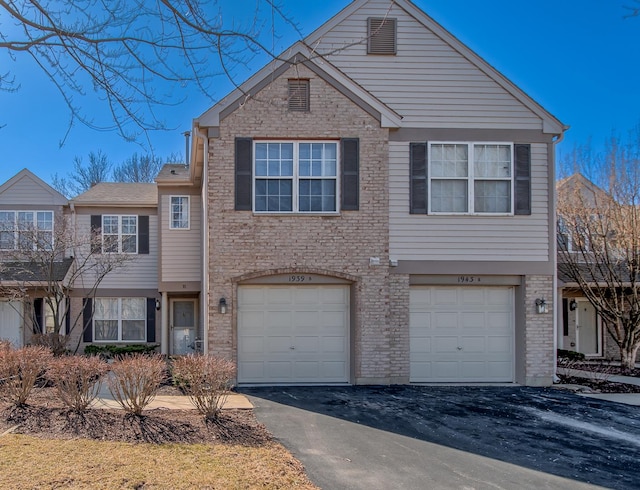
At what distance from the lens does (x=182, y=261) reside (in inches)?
632

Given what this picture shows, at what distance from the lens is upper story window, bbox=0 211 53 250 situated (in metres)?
15.4

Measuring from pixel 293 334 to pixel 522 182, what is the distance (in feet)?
21.5

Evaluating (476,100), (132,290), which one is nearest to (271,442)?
(476,100)

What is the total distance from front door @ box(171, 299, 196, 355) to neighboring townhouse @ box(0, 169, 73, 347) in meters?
3.77

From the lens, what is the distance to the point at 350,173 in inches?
451

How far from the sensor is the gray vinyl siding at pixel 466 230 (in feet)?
38.2

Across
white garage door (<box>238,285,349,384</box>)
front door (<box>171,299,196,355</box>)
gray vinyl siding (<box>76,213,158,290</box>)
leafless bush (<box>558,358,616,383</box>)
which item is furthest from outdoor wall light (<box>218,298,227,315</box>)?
leafless bush (<box>558,358,616,383</box>)

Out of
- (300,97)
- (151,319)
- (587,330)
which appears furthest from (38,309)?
(587,330)

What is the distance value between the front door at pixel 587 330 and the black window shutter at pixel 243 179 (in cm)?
1328

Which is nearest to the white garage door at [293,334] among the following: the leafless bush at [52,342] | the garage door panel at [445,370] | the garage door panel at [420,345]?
the garage door panel at [420,345]

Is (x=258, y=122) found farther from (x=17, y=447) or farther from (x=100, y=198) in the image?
(x=100, y=198)

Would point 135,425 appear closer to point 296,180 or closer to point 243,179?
point 243,179

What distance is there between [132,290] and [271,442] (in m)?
12.1

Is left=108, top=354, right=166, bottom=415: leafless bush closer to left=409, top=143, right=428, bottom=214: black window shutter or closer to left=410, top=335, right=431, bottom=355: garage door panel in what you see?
left=410, top=335, right=431, bottom=355: garage door panel
